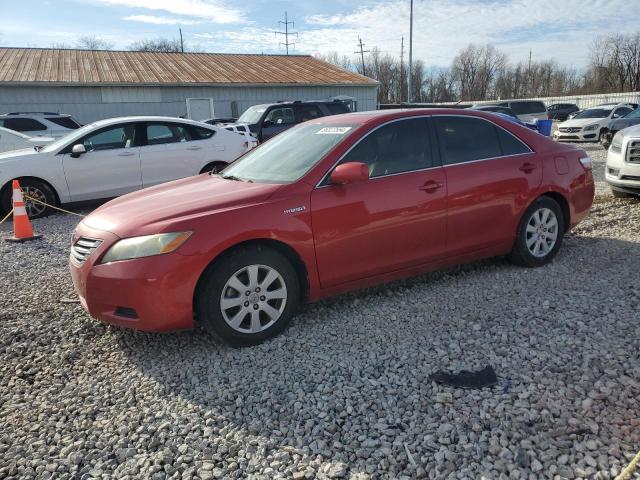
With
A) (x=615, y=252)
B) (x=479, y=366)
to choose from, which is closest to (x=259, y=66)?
(x=615, y=252)

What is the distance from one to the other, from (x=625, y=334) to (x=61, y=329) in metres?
4.24

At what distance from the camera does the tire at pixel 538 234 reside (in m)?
4.73

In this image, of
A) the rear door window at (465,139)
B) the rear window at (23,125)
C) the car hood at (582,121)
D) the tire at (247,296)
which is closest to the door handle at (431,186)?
the rear door window at (465,139)

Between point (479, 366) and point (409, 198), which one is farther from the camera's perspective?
point (409, 198)

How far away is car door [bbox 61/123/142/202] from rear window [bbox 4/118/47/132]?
6.67m

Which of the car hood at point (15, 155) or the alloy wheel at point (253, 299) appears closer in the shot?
the alloy wheel at point (253, 299)

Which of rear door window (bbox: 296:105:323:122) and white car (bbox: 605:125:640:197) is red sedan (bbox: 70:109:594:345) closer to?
white car (bbox: 605:125:640:197)

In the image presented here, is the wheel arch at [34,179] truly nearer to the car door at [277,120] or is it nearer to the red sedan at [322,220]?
the red sedan at [322,220]

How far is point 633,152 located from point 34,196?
957cm

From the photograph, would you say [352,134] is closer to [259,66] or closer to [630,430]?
[630,430]

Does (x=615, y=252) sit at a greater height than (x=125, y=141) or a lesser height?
lesser

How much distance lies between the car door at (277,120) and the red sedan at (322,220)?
9.24m

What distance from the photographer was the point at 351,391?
9.51ft

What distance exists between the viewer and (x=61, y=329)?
3885mm
